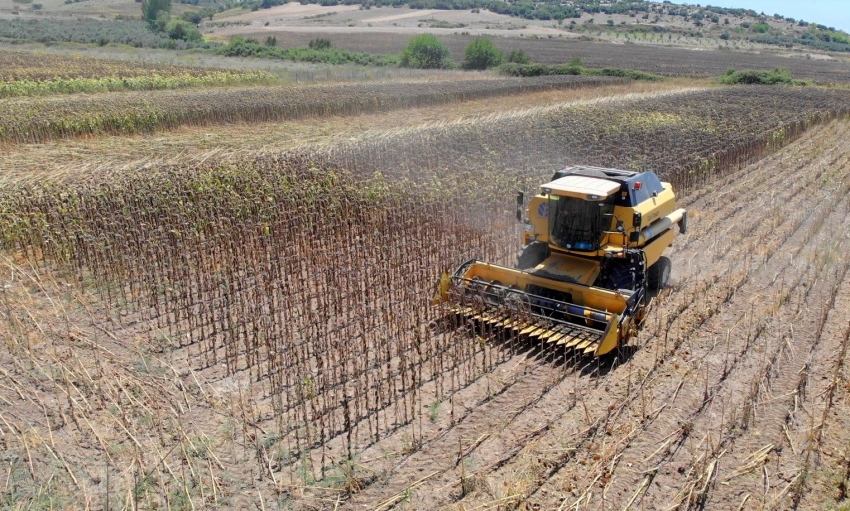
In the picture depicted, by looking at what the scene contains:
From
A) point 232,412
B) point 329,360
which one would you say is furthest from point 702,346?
point 232,412

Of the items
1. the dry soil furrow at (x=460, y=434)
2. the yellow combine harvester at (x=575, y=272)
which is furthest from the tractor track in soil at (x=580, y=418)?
the yellow combine harvester at (x=575, y=272)

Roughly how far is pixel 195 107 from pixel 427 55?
30.2 m

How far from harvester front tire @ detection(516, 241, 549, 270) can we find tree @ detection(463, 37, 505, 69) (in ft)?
145

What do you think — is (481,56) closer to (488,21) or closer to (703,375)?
(703,375)

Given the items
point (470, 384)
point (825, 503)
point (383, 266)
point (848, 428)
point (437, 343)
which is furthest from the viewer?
point (383, 266)

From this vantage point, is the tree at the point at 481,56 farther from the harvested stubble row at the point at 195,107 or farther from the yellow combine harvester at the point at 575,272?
the yellow combine harvester at the point at 575,272

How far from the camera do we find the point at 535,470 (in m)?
6.80

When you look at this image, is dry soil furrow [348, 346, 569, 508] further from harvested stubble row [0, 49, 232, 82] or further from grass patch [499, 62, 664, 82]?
grass patch [499, 62, 664, 82]

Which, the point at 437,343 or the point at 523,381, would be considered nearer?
the point at 523,381

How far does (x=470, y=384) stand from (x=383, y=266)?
3.61 meters

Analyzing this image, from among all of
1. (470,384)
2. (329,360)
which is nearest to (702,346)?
(470,384)

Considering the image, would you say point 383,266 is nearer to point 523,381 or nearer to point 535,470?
point 523,381

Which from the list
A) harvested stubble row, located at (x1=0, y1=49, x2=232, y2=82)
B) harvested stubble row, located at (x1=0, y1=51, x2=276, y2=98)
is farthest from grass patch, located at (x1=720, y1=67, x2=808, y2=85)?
harvested stubble row, located at (x1=0, y1=49, x2=232, y2=82)

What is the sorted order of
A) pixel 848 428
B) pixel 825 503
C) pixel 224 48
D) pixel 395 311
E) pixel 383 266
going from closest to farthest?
pixel 825 503 → pixel 848 428 → pixel 395 311 → pixel 383 266 → pixel 224 48
